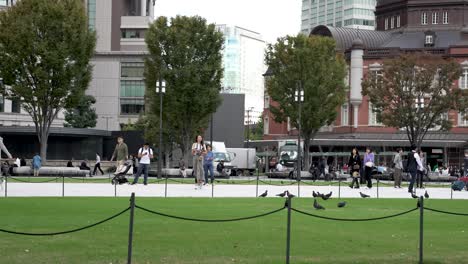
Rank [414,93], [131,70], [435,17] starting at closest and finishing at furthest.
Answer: [414,93] < [435,17] < [131,70]

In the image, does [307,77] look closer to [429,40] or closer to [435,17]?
[429,40]

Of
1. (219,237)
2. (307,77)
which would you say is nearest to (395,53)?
(307,77)

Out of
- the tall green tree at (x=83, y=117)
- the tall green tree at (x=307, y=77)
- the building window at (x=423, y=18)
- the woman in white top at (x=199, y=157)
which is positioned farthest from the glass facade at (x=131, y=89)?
the woman in white top at (x=199, y=157)

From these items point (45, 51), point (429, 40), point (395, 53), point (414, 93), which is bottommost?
point (414, 93)

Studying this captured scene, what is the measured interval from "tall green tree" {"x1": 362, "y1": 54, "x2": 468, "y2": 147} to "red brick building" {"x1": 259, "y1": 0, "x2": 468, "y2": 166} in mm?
11346

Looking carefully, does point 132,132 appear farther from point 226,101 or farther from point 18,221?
point 18,221

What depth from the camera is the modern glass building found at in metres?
156

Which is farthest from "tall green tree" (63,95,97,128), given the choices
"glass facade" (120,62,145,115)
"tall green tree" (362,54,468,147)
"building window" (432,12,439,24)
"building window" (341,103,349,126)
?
"tall green tree" (362,54,468,147)

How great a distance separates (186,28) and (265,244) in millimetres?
43061

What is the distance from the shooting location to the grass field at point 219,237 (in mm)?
13227

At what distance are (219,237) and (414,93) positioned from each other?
167ft

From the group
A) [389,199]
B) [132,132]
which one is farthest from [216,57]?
[389,199]

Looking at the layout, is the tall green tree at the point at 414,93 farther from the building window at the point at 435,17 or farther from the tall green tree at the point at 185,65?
the building window at the point at 435,17

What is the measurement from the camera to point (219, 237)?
15398 millimetres
